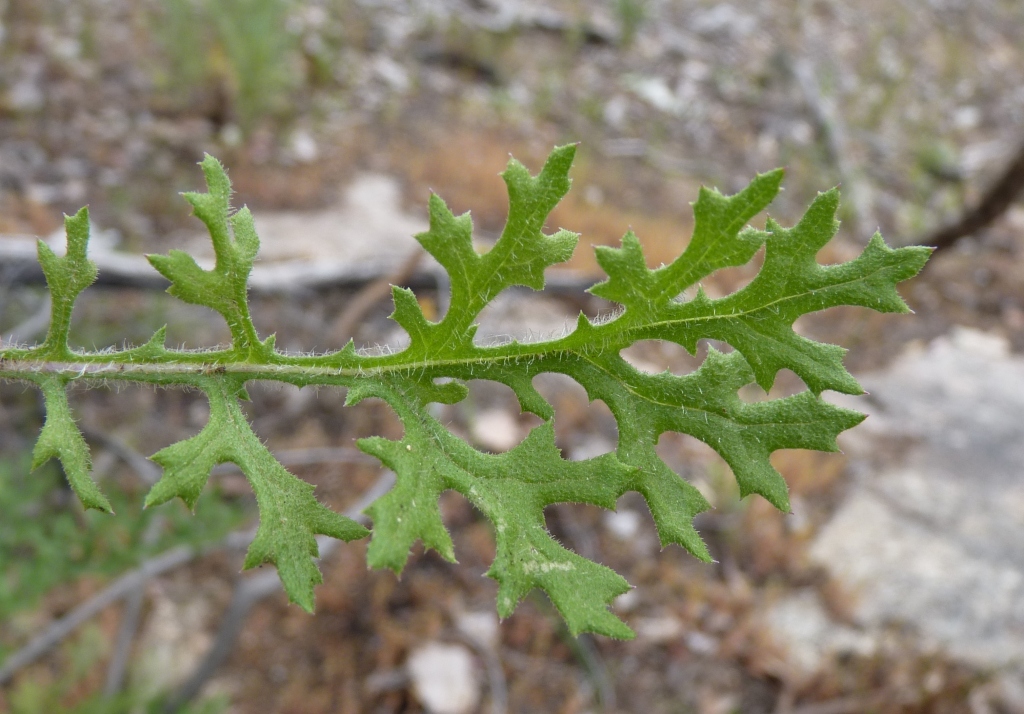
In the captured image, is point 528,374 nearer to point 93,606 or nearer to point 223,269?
point 223,269

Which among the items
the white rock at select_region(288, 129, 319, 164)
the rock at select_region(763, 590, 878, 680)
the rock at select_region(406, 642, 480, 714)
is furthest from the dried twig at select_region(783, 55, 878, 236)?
the rock at select_region(406, 642, 480, 714)

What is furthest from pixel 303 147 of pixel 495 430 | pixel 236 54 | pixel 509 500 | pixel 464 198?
pixel 509 500

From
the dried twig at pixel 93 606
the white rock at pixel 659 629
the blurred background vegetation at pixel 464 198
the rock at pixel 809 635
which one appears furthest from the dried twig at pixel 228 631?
the rock at pixel 809 635

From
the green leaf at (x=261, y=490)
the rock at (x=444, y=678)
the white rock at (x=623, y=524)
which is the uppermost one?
the green leaf at (x=261, y=490)

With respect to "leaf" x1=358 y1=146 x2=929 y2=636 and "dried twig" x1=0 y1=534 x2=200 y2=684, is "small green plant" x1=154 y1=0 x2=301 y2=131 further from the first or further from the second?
"leaf" x1=358 y1=146 x2=929 y2=636

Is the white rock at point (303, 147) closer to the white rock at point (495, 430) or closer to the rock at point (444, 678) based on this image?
the white rock at point (495, 430)

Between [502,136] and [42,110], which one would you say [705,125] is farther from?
[42,110]
